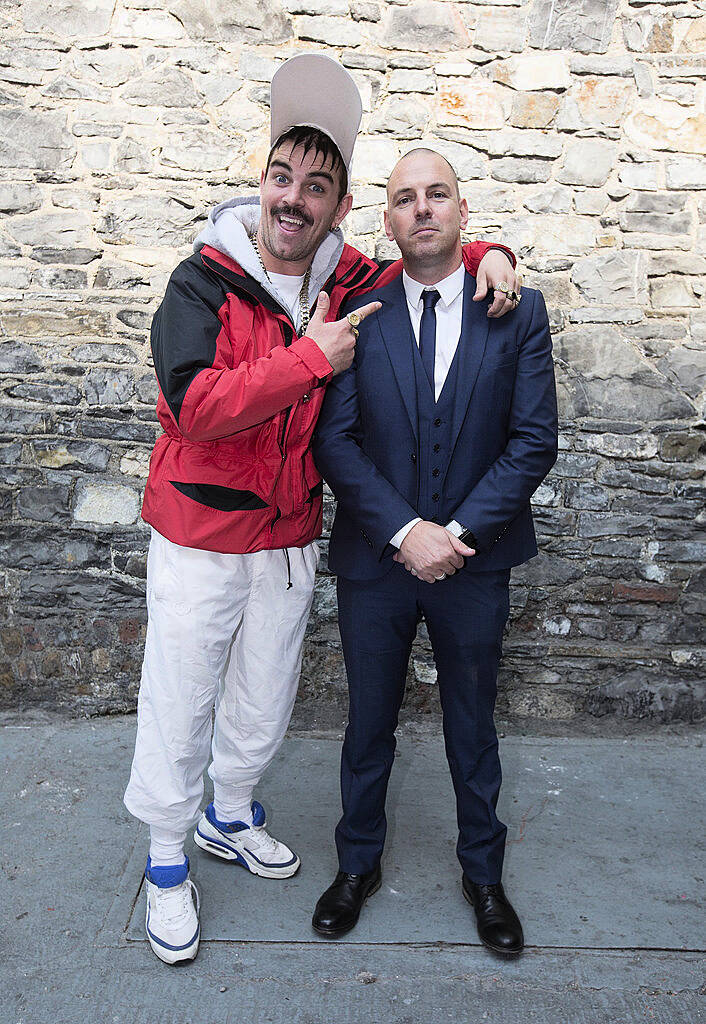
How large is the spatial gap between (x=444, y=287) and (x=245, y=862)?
1725 millimetres

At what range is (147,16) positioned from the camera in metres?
3.13

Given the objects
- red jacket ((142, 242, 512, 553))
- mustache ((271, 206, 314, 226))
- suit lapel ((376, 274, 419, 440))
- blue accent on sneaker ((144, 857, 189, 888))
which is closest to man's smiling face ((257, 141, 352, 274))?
mustache ((271, 206, 314, 226))

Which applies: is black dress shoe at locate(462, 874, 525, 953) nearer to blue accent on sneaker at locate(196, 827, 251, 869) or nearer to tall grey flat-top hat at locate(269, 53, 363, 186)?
blue accent on sneaker at locate(196, 827, 251, 869)

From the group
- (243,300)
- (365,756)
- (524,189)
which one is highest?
(524,189)

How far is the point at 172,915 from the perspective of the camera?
7.20 ft

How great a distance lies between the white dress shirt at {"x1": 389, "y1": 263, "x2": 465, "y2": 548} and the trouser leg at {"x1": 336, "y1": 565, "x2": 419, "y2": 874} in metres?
0.25

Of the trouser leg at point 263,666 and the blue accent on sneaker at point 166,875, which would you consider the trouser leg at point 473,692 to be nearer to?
the trouser leg at point 263,666

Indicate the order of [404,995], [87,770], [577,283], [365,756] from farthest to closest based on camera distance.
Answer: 1. [577,283]
2. [87,770]
3. [365,756]
4. [404,995]

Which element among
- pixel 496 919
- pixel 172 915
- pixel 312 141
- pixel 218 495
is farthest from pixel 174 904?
pixel 312 141

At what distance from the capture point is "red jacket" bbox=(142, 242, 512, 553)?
1943mm

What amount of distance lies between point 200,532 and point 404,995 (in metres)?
1.22

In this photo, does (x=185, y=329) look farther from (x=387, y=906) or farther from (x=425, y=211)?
(x=387, y=906)

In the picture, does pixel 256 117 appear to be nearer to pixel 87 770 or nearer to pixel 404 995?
pixel 87 770

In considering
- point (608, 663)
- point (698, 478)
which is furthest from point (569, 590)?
point (698, 478)
